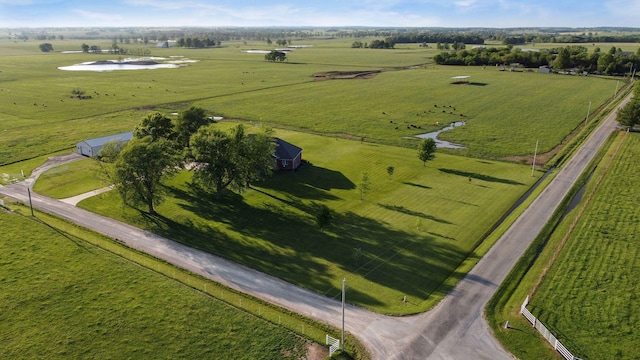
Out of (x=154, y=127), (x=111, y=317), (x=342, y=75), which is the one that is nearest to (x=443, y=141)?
(x=154, y=127)

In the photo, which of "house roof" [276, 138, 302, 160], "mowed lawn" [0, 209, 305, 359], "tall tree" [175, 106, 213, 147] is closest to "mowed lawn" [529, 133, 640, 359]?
"mowed lawn" [0, 209, 305, 359]

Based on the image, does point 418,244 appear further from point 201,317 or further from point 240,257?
point 201,317

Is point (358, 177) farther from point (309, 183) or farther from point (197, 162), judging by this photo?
point (197, 162)

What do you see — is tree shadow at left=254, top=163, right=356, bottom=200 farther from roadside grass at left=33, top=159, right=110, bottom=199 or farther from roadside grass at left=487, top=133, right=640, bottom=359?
roadside grass at left=487, top=133, right=640, bottom=359

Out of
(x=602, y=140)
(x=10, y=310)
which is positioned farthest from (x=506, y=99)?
(x=10, y=310)

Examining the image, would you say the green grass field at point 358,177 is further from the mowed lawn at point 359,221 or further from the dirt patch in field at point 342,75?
the dirt patch in field at point 342,75

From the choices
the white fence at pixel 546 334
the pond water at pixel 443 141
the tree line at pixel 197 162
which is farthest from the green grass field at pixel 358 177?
the tree line at pixel 197 162
